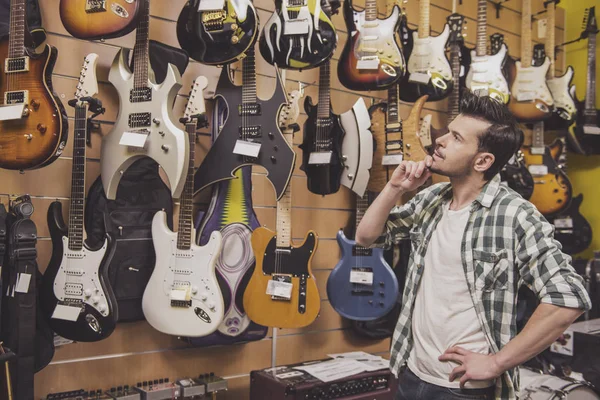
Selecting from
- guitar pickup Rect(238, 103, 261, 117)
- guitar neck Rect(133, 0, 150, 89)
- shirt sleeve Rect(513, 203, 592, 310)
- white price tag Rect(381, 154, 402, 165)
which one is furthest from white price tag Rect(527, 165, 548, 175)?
guitar neck Rect(133, 0, 150, 89)

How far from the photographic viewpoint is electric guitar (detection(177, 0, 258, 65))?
2.45 metres

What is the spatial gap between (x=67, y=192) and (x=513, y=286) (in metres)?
2.00

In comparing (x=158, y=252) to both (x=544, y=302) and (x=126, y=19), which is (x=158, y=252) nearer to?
(x=126, y=19)

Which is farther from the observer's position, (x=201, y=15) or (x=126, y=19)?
(x=201, y=15)

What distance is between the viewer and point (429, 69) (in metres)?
3.29

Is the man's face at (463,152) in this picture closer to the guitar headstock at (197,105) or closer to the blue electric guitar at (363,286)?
the guitar headstock at (197,105)

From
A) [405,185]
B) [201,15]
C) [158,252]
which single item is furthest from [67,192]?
[405,185]

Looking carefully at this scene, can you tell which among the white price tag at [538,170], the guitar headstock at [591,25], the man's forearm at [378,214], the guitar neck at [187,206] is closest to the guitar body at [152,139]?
the guitar neck at [187,206]

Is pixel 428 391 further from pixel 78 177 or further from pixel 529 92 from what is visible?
pixel 529 92

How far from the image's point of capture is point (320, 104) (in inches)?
119

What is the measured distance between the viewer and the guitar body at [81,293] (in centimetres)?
231

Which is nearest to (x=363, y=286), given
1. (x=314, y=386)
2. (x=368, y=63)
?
(x=314, y=386)

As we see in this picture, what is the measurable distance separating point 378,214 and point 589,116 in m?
3.06

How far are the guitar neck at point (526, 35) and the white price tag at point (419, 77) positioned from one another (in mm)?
1158
